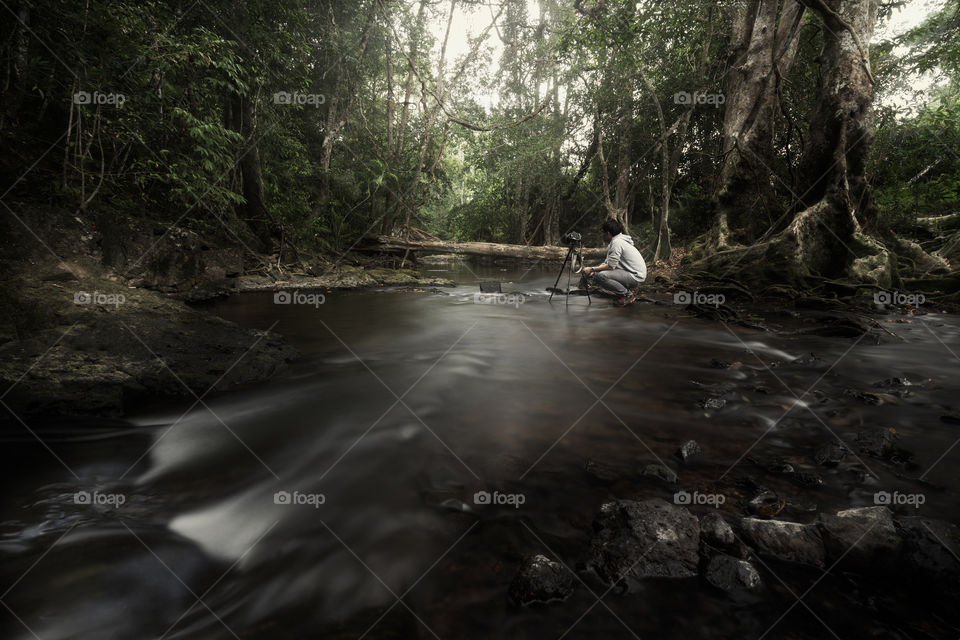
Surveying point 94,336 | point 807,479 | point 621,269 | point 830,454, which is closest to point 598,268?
point 621,269

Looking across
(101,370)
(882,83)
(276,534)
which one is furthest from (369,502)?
(882,83)

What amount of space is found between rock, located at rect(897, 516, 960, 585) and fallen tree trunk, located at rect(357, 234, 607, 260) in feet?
45.9

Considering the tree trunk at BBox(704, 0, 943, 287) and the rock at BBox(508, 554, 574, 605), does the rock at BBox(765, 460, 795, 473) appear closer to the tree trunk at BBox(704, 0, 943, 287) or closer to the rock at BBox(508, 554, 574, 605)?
the rock at BBox(508, 554, 574, 605)

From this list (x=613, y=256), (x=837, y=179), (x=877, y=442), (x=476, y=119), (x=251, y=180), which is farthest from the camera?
(x=476, y=119)

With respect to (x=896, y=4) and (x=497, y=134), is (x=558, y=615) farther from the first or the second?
(x=497, y=134)

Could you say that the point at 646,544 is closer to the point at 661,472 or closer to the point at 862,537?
the point at 661,472

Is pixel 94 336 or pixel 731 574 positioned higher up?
pixel 94 336

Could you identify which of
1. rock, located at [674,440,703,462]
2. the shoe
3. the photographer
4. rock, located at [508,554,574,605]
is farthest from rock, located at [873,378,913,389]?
the shoe

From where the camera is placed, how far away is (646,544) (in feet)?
5.76

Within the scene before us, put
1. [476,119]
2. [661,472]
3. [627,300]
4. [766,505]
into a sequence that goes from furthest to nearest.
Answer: [476,119] < [627,300] < [661,472] < [766,505]

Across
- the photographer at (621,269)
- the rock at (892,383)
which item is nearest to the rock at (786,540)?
the rock at (892,383)

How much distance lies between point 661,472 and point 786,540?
0.68 meters

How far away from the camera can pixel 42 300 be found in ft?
13.3

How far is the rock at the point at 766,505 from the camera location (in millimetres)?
2045
